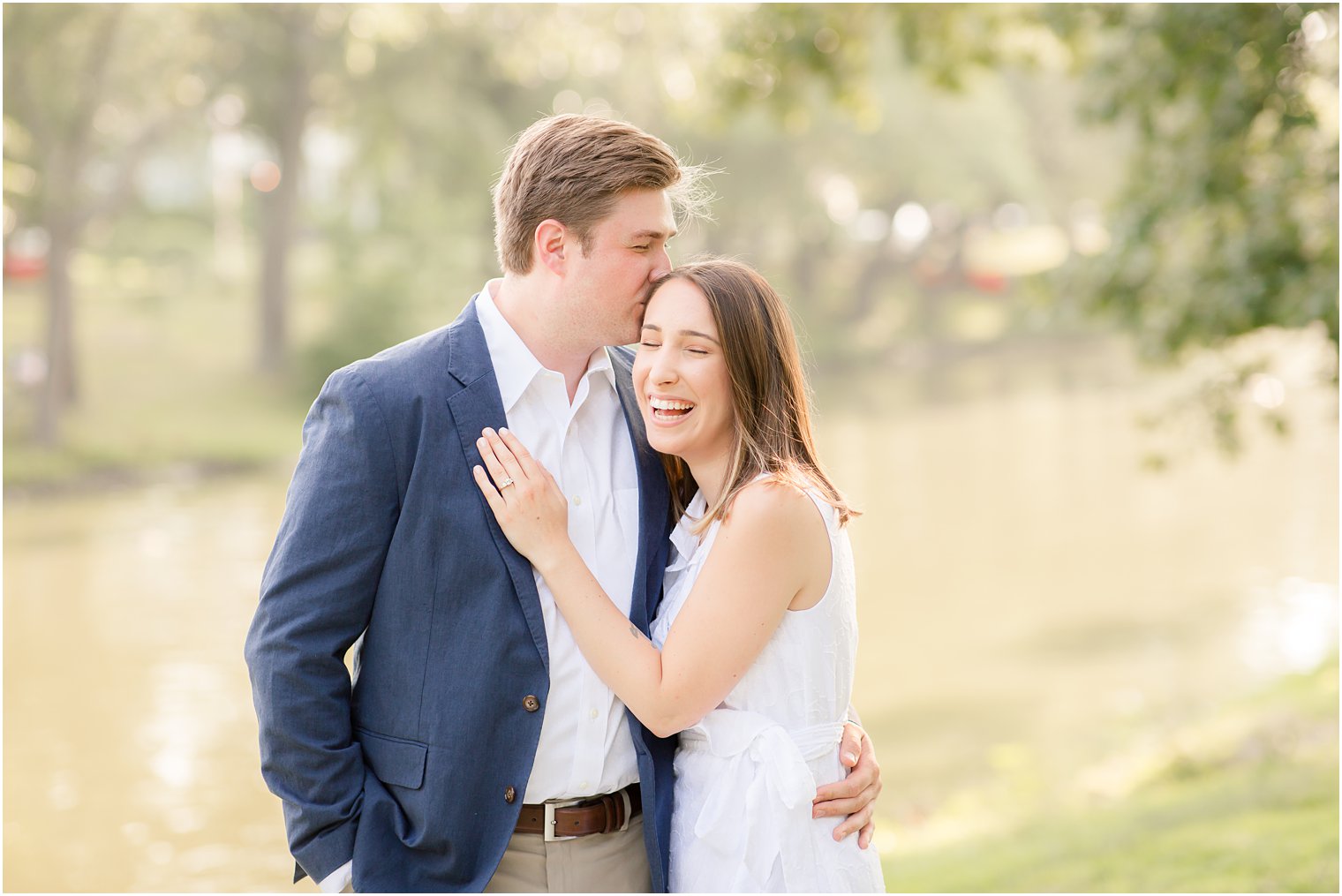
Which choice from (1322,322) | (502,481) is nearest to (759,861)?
(502,481)

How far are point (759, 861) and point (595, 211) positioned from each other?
1.40 metres

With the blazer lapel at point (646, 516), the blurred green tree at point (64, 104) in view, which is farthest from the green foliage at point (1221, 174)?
the blurred green tree at point (64, 104)

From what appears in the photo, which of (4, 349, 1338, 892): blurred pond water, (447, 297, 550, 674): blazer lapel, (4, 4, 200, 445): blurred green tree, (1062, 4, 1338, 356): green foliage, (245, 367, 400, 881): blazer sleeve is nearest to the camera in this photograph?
(245, 367, 400, 881): blazer sleeve

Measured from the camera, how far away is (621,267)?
9.71ft

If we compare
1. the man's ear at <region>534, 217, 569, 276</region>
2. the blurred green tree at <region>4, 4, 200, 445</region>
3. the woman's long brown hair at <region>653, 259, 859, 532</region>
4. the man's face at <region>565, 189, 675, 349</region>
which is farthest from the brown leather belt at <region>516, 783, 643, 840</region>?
the blurred green tree at <region>4, 4, 200, 445</region>

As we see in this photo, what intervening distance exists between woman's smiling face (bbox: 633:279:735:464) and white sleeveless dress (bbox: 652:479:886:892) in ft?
0.73

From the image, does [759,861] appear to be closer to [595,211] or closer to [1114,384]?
[595,211]

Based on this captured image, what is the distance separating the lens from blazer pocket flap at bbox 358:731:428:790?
9.14 feet

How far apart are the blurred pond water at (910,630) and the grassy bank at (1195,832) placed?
3.52 feet

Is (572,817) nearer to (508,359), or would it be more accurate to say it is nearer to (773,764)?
(773,764)

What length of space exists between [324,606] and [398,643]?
0.57 feet

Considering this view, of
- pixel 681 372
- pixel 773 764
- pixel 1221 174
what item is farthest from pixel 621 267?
pixel 1221 174

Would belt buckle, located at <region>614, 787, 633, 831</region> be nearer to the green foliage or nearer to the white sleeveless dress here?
the white sleeveless dress

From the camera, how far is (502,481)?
279 cm
